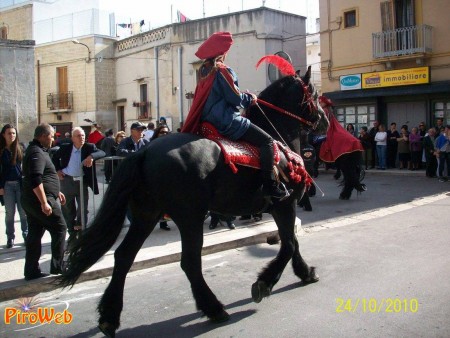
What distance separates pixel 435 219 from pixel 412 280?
420 cm

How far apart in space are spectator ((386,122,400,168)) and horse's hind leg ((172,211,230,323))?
16.8 m

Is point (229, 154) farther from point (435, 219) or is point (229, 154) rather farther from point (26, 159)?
point (435, 219)

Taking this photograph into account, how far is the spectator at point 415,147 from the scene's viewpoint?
1858 centimetres

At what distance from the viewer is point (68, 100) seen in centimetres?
3319

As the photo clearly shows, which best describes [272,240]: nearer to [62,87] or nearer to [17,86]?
[17,86]

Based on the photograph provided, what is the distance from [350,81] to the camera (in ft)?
73.4

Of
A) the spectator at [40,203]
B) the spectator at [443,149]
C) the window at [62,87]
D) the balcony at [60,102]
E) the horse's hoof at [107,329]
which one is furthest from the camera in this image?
the window at [62,87]

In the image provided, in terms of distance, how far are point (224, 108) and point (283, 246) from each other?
1579 mm

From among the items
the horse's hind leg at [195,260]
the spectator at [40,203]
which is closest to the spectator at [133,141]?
the spectator at [40,203]

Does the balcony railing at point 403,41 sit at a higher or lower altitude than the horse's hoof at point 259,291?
higher

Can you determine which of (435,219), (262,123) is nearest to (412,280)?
(262,123)

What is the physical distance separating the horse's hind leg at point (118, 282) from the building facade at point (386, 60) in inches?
701

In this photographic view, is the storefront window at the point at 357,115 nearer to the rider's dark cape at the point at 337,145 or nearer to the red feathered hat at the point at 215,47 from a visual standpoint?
the rider's dark cape at the point at 337,145

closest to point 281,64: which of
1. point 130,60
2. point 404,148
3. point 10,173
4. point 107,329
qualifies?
point 107,329
